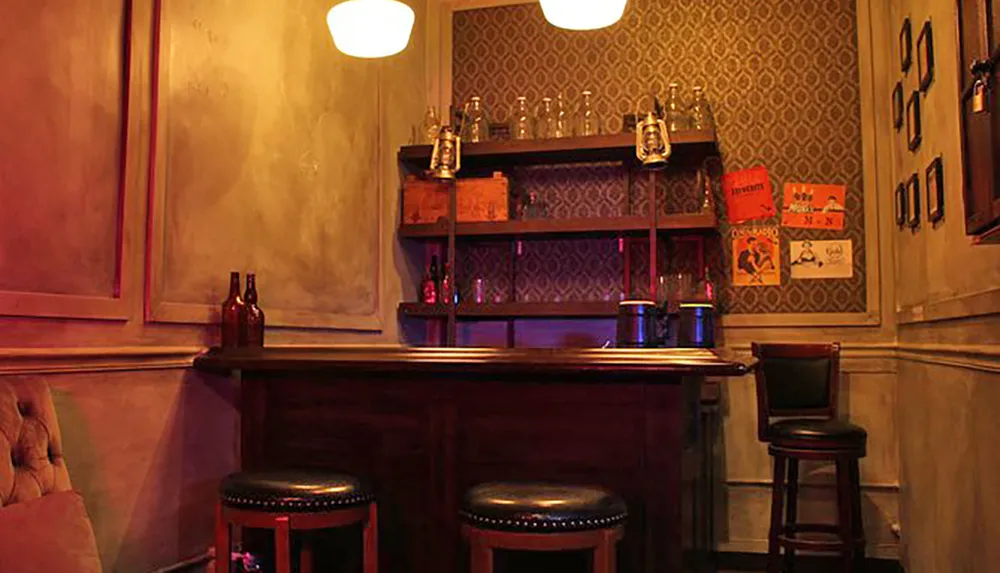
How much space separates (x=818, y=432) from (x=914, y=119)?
1434 mm

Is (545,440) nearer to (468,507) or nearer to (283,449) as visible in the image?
(468,507)

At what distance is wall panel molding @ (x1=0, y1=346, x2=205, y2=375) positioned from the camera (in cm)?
231

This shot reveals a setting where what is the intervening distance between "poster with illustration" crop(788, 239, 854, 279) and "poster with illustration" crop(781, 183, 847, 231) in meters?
0.10

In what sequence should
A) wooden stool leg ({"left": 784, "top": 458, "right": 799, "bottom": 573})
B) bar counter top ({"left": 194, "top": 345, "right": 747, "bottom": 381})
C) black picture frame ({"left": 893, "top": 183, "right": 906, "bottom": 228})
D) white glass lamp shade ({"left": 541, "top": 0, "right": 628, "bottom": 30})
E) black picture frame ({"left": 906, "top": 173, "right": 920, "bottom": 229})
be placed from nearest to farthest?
1. bar counter top ({"left": 194, "top": 345, "right": 747, "bottom": 381})
2. white glass lamp shade ({"left": 541, "top": 0, "right": 628, "bottom": 30})
3. black picture frame ({"left": 906, "top": 173, "right": 920, "bottom": 229})
4. wooden stool leg ({"left": 784, "top": 458, "right": 799, "bottom": 573})
5. black picture frame ({"left": 893, "top": 183, "right": 906, "bottom": 228})

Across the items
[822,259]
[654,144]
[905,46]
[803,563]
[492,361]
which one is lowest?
[803,563]

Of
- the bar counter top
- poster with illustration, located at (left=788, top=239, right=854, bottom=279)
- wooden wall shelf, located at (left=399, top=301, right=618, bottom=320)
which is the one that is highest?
poster with illustration, located at (left=788, top=239, right=854, bottom=279)

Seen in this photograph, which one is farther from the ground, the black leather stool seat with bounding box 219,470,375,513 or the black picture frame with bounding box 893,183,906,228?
the black picture frame with bounding box 893,183,906,228

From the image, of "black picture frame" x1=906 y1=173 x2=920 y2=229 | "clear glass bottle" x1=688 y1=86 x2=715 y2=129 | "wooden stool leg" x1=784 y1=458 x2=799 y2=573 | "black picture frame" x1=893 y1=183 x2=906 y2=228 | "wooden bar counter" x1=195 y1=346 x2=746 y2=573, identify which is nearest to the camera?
"wooden bar counter" x1=195 y1=346 x2=746 y2=573

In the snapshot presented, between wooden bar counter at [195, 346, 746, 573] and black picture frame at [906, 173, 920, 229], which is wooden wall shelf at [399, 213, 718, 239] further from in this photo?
wooden bar counter at [195, 346, 746, 573]

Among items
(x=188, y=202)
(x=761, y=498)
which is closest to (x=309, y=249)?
(x=188, y=202)

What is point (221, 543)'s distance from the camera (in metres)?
2.40

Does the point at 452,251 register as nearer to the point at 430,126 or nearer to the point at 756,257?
the point at 430,126

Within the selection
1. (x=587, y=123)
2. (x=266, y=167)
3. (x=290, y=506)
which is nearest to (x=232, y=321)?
(x=266, y=167)

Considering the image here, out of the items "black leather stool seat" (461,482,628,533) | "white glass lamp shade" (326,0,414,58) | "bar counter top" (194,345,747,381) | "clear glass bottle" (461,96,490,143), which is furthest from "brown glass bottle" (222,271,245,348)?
"clear glass bottle" (461,96,490,143)
